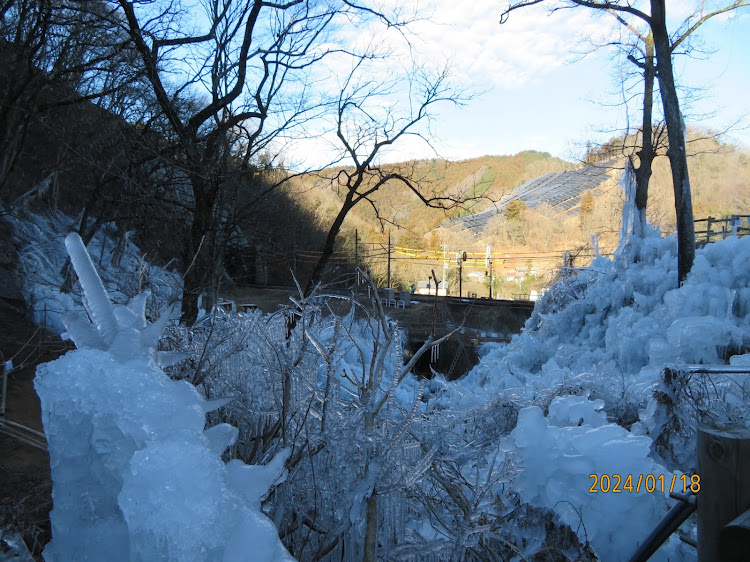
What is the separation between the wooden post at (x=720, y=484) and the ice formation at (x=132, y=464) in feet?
4.40

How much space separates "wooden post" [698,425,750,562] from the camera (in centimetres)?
149

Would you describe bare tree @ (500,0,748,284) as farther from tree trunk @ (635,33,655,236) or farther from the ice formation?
the ice formation

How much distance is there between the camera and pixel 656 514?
10.6ft

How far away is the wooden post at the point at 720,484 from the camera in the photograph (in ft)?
4.90

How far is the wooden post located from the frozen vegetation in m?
0.77

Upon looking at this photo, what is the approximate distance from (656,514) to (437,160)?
24.9 feet

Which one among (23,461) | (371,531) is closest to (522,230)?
(23,461)

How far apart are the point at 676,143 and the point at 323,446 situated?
9.44 metres

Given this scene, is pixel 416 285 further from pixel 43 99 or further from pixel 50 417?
pixel 50 417

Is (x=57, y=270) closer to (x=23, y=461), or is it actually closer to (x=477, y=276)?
(x=23, y=461)

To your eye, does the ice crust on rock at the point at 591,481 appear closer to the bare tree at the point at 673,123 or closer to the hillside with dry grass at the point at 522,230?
the bare tree at the point at 673,123

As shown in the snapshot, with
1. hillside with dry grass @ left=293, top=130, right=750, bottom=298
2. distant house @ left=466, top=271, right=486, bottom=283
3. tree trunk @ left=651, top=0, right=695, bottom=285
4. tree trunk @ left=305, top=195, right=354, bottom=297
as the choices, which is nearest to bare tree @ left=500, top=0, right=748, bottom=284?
tree trunk @ left=651, top=0, right=695, bottom=285

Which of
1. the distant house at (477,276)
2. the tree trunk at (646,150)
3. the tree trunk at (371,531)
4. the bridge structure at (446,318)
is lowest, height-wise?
the bridge structure at (446,318)

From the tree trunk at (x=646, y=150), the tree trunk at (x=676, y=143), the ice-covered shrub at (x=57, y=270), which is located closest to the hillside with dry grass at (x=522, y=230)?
the tree trunk at (x=646, y=150)
